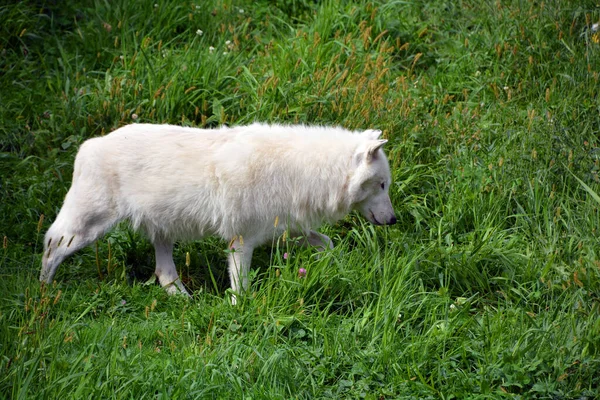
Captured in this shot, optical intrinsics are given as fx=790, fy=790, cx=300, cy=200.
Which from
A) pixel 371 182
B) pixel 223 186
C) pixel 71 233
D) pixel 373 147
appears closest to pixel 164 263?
pixel 71 233

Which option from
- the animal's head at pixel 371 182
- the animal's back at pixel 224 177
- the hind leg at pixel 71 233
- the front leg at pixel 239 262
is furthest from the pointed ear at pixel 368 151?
the hind leg at pixel 71 233

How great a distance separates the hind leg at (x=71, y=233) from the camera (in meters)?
5.63

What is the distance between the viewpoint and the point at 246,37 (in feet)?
27.6

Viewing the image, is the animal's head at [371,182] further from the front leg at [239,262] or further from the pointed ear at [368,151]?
the front leg at [239,262]

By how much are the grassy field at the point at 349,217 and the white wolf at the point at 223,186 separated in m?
0.24

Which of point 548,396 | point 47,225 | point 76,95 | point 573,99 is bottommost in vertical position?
point 47,225

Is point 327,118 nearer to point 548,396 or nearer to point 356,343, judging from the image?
point 356,343

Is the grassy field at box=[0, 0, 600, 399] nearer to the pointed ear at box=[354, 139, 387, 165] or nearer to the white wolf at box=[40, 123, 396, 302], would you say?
the white wolf at box=[40, 123, 396, 302]

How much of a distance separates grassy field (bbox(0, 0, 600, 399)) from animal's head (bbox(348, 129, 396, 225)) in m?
0.18

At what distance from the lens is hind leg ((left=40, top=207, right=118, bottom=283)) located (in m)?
5.63

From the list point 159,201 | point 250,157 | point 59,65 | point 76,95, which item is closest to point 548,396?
point 250,157

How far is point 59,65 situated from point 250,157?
131 inches

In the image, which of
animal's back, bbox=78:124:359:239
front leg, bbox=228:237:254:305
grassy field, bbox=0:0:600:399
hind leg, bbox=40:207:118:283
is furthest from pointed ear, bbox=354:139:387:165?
hind leg, bbox=40:207:118:283

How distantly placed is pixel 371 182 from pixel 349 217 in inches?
31.1
